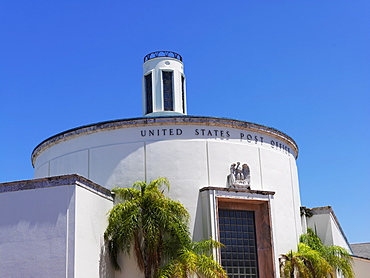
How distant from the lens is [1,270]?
19109 millimetres

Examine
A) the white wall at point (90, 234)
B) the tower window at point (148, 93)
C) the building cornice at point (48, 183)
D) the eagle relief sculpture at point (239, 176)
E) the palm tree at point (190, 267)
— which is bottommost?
the palm tree at point (190, 267)

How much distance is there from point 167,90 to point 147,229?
1111 centimetres

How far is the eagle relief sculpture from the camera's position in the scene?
23.7 meters

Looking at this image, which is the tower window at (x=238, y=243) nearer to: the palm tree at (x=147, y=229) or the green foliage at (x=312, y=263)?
the green foliage at (x=312, y=263)

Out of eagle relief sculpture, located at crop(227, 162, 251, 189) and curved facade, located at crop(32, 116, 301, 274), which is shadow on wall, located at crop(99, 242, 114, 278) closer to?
curved facade, located at crop(32, 116, 301, 274)

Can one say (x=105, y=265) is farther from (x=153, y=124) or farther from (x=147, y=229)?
(x=153, y=124)

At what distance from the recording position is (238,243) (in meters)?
23.4

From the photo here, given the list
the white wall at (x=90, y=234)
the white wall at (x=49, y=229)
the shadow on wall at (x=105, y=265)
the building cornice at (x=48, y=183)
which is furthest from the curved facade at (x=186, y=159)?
the white wall at (x=49, y=229)

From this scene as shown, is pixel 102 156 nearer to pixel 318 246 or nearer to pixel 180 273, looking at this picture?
pixel 180 273

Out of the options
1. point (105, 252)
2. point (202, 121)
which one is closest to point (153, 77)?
point (202, 121)

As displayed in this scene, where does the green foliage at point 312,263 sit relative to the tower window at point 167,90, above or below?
below

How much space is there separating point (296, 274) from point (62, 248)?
11.1 metres

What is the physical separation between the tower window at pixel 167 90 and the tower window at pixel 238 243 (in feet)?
26.8

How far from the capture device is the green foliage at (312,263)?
23.3 meters
